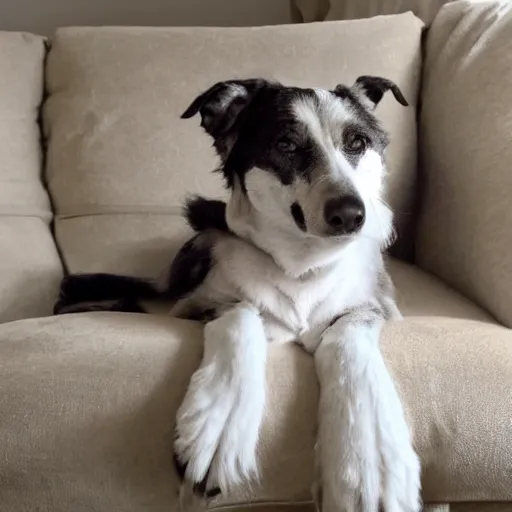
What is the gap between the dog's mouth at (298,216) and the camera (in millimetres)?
1166

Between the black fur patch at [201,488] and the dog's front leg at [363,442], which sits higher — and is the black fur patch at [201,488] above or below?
below

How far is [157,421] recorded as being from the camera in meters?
0.94

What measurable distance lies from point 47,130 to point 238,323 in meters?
1.07

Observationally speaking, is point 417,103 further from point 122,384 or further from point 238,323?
point 122,384

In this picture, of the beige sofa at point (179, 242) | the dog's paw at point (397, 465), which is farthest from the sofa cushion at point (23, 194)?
the dog's paw at point (397, 465)

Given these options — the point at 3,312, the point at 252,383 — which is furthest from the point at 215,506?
the point at 3,312

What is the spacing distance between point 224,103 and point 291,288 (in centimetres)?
37

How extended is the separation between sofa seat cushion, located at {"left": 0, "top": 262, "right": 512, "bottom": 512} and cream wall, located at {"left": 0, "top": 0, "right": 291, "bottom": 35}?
171cm

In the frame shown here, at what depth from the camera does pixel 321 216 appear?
110 centimetres

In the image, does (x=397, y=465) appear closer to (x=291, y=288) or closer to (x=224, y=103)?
(x=291, y=288)

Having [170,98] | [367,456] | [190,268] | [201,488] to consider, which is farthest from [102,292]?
[367,456]

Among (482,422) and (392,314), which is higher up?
(482,422)

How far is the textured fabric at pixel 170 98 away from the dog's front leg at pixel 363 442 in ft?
2.73

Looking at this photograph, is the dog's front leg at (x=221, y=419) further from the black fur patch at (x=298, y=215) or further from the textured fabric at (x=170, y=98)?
the textured fabric at (x=170, y=98)
